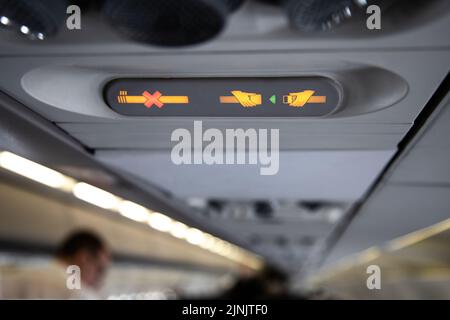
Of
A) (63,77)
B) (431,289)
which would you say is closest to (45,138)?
(63,77)

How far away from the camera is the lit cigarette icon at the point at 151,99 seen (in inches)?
41.0

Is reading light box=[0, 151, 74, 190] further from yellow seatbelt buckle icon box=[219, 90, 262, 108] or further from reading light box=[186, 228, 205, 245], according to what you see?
reading light box=[186, 228, 205, 245]

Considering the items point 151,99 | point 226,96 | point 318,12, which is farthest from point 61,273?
point 318,12

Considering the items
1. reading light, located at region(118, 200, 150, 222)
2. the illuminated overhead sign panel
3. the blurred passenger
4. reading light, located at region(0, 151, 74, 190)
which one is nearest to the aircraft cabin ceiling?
the illuminated overhead sign panel

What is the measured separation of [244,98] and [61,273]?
3.07 metres

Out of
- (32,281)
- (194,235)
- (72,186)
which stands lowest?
(32,281)

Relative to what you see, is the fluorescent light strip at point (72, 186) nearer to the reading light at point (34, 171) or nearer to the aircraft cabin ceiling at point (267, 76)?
the reading light at point (34, 171)

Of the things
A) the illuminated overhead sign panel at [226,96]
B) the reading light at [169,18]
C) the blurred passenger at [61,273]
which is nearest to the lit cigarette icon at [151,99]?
the illuminated overhead sign panel at [226,96]

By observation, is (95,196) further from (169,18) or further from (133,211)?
(169,18)

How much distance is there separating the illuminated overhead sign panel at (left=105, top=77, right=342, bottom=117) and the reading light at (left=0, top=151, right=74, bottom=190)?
2.57 ft

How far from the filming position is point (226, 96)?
1.03 metres

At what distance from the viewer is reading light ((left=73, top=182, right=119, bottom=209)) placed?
2197mm

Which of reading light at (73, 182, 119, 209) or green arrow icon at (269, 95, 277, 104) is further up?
reading light at (73, 182, 119, 209)
